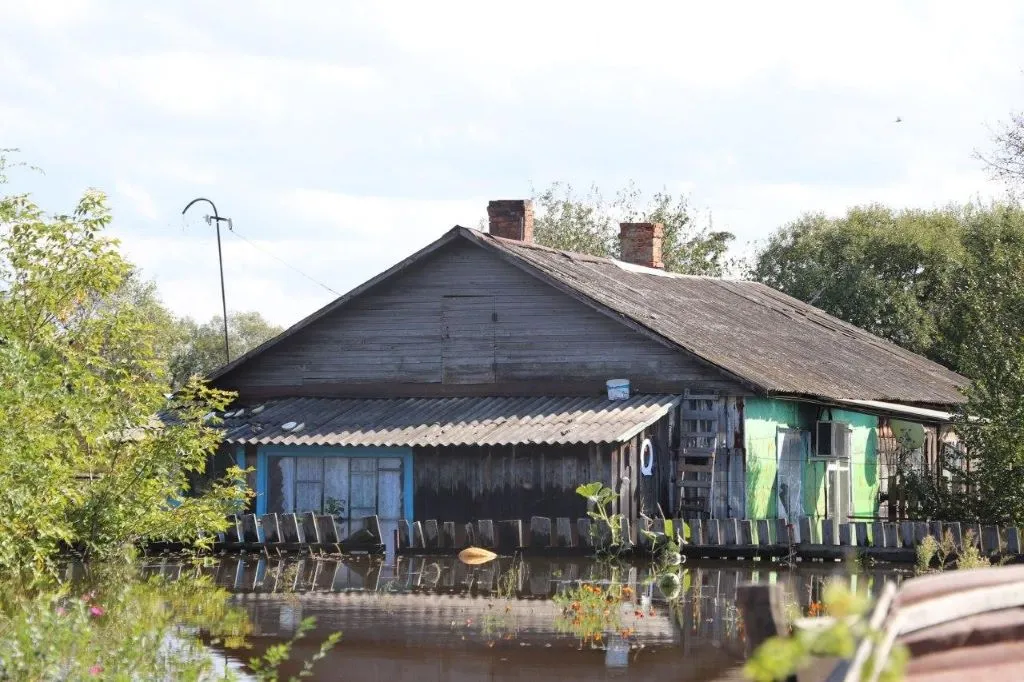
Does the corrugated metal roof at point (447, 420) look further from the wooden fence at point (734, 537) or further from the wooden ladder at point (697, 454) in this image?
the wooden fence at point (734, 537)

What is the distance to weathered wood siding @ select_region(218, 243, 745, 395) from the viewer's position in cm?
2847

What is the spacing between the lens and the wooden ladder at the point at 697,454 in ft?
88.4

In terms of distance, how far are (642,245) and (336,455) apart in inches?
524

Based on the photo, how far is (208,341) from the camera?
8475 cm

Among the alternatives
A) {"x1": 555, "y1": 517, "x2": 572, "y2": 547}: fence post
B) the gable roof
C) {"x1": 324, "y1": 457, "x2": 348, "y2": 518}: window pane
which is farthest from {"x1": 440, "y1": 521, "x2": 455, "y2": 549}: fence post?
the gable roof

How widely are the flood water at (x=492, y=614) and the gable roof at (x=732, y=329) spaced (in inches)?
224

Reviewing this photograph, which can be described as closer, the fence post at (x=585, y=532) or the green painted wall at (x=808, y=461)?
the fence post at (x=585, y=532)

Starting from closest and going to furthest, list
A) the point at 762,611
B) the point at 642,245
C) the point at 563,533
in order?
the point at 762,611
the point at 563,533
the point at 642,245

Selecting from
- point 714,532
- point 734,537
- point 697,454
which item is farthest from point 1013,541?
point 697,454


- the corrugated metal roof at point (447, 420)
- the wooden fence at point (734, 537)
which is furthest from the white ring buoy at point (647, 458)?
the wooden fence at point (734, 537)

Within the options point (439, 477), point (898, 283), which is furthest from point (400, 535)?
point (898, 283)

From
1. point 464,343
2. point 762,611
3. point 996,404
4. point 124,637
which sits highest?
A: point 464,343

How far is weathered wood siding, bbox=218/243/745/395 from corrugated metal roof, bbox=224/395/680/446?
20.0 inches

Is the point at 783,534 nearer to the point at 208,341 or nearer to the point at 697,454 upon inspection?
the point at 697,454
